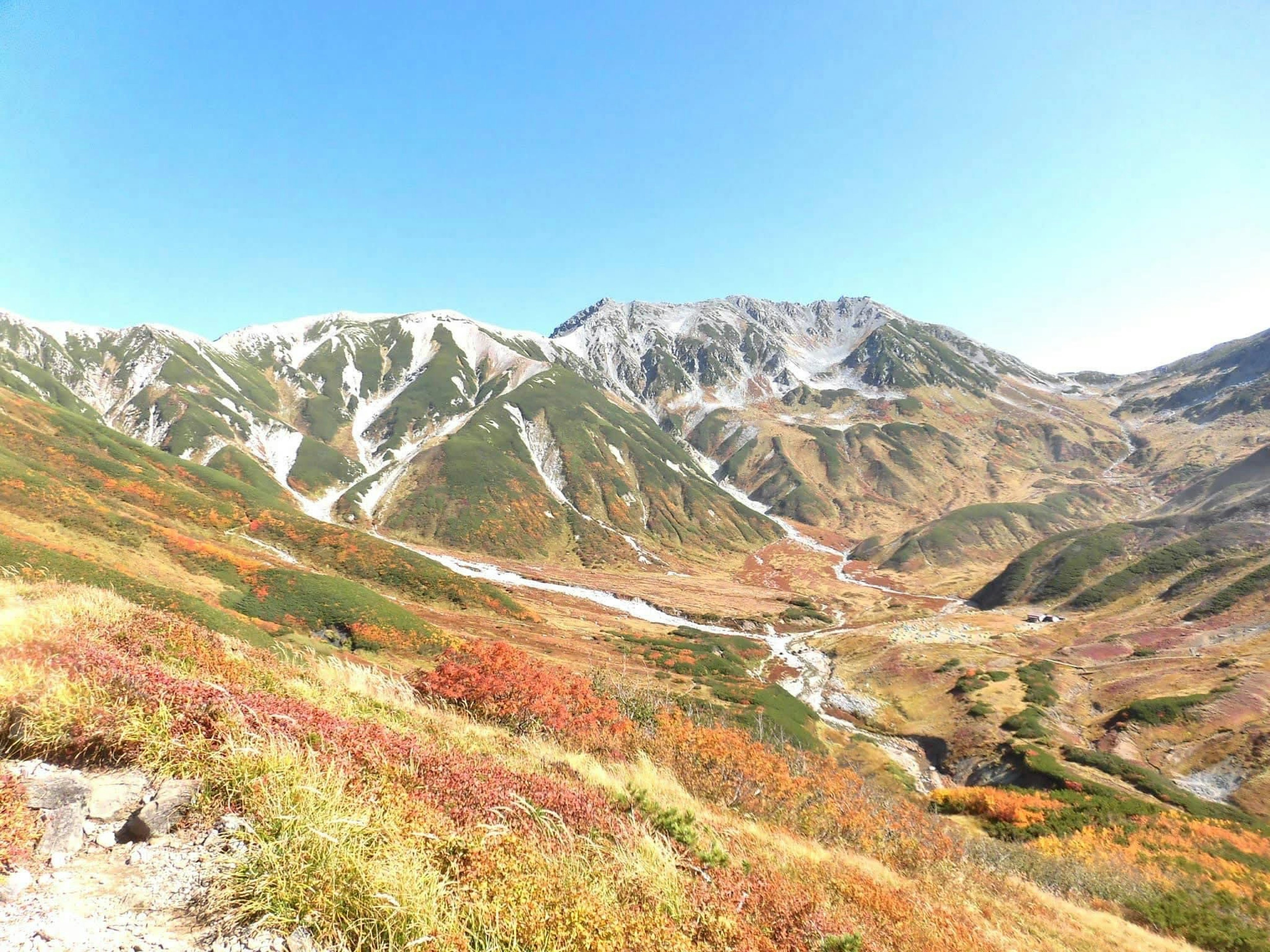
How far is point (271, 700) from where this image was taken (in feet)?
25.3

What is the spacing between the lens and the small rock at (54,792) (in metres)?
5.02

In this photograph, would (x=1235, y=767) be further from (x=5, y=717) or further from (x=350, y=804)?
(x=5, y=717)

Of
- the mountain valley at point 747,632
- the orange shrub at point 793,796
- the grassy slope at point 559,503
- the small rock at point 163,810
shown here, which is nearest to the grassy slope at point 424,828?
the small rock at point 163,810

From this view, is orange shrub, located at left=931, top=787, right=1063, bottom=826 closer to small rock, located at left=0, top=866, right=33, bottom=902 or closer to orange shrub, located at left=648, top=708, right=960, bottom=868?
orange shrub, located at left=648, top=708, right=960, bottom=868

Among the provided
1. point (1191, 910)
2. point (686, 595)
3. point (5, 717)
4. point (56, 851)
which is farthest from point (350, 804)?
point (686, 595)

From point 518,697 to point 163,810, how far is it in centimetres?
1286

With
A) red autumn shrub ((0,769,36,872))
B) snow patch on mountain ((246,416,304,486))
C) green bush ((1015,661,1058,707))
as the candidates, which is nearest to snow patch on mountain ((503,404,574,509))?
snow patch on mountain ((246,416,304,486))

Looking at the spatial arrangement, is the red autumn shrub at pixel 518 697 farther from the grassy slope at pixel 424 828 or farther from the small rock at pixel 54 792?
the small rock at pixel 54 792

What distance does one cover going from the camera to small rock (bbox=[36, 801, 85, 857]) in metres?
4.76

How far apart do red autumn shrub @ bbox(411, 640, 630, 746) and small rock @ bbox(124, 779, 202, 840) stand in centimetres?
→ 1099

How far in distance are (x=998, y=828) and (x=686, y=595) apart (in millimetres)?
73646

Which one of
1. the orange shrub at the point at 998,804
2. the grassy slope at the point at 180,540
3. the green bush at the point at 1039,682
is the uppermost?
the grassy slope at the point at 180,540

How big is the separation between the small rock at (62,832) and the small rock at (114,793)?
0.16 meters

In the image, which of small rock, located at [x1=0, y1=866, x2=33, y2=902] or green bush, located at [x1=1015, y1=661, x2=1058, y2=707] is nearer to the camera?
small rock, located at [x1=0, y1=866, x2=33, y2=902]
